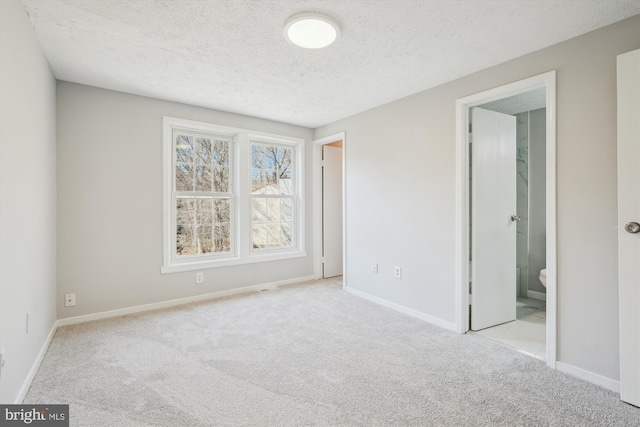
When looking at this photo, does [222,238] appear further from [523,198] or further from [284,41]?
[523,198]

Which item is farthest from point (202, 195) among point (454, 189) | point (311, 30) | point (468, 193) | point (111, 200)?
point (468, 193)

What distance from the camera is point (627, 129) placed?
1878 mm

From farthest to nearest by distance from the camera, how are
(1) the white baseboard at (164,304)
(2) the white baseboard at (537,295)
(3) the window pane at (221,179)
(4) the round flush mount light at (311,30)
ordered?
1. (3) the window pane at (221,179)
2. (2) the white baseboard at (537,295)
3. (1) the white baseboard at (164,304)
4. (4) the round flush mount light at (311,30)

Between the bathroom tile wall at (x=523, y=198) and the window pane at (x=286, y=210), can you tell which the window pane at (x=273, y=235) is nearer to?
the window pane at (x=286, y=210)

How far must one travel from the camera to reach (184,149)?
385 centimetres

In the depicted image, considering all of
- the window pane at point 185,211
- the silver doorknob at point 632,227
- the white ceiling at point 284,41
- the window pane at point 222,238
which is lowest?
the window pane at point 222,238

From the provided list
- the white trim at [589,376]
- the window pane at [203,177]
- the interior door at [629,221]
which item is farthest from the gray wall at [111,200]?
the interior door at [629,221]

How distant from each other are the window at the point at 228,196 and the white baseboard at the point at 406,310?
1.18m

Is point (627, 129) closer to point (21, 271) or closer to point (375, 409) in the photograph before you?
point (375, 409)

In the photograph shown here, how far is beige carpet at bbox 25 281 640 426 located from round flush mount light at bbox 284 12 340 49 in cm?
234

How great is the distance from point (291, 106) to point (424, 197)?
6.23 ft

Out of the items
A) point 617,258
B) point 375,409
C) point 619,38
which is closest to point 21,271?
point 375,409

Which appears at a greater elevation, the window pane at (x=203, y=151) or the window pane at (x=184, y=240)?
the window pane at (x=203, y=151)

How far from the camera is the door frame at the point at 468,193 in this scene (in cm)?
→ 227
